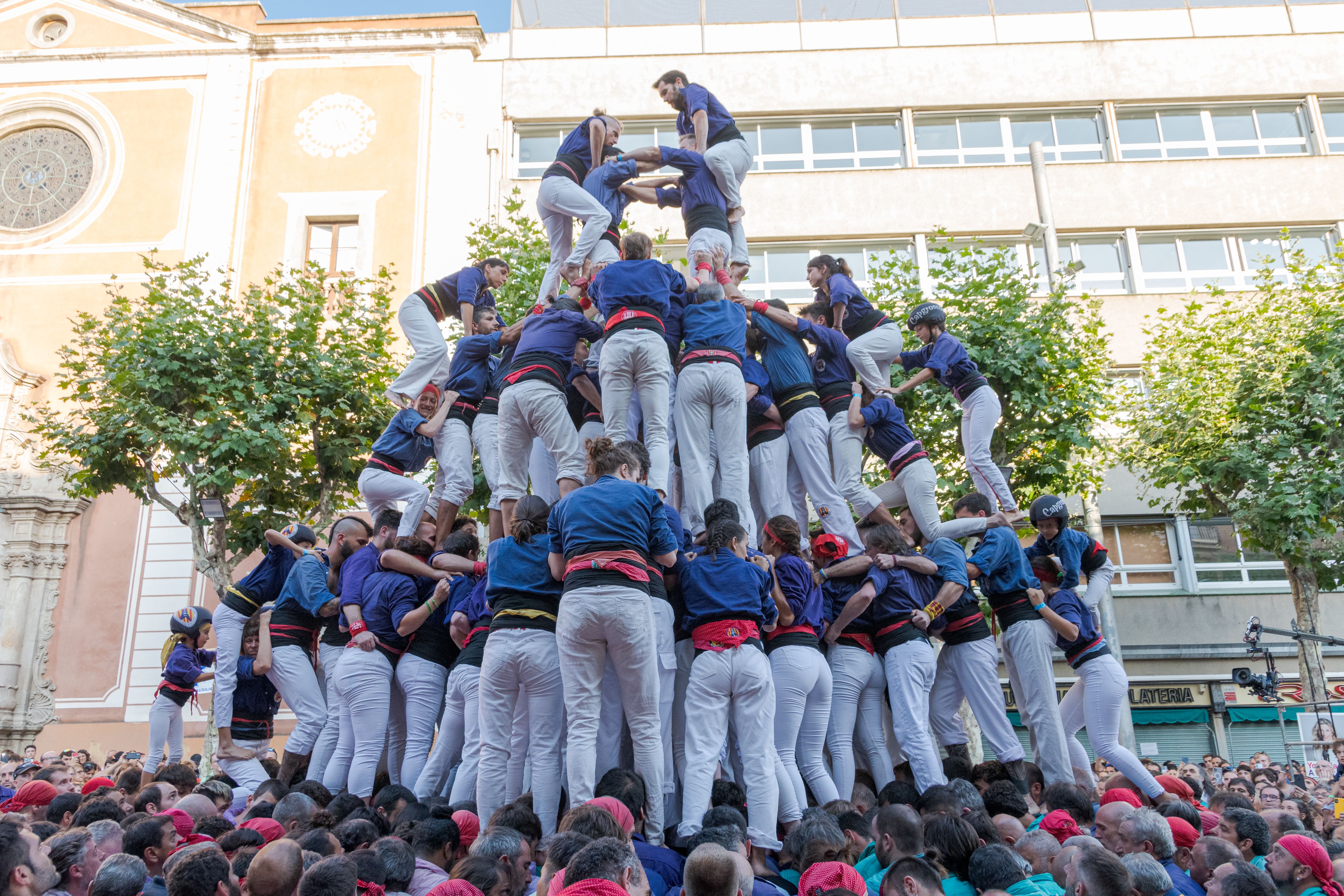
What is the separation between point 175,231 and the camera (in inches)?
1068

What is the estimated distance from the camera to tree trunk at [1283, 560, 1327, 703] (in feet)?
64.8

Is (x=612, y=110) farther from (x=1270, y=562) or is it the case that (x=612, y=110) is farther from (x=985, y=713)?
(x=985, y=713)

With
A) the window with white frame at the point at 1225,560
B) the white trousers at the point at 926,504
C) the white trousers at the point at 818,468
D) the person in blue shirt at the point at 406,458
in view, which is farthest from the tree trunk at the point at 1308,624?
the person in blue shirt at the point at 406,458

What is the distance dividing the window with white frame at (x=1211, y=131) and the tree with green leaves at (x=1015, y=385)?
42.0 ft

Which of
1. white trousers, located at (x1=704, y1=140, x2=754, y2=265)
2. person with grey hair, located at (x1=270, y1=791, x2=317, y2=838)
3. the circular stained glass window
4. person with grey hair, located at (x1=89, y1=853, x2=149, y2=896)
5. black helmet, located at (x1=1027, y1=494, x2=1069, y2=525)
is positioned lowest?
person with grey hair, located at (x1=89, y1=853, x2=149, y2=896)

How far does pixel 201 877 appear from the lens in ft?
14.6

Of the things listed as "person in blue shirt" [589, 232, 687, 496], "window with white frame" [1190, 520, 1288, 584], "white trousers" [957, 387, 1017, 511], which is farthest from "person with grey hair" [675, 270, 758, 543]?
"window with white frame" [1190, 520, 1288, 584]

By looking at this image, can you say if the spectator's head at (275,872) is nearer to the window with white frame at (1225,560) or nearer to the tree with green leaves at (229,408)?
the tree with green leaves at (229,408)

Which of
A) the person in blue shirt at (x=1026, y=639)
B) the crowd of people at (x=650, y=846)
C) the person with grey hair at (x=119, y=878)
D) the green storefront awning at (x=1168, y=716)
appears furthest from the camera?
the green storefront awning at (x=1168, y=716)

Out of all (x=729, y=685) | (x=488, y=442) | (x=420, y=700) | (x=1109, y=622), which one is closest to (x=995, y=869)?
(x=729, y=685)

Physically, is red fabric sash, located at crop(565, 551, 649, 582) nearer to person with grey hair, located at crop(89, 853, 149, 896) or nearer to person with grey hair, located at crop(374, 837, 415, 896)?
person with grey hair, located at crop(374, 837, 415, 896)

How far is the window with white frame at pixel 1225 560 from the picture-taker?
1032 inches

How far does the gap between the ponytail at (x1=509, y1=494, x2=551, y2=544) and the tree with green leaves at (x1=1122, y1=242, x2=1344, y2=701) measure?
1731 cm

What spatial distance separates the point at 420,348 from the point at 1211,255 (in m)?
25.9
